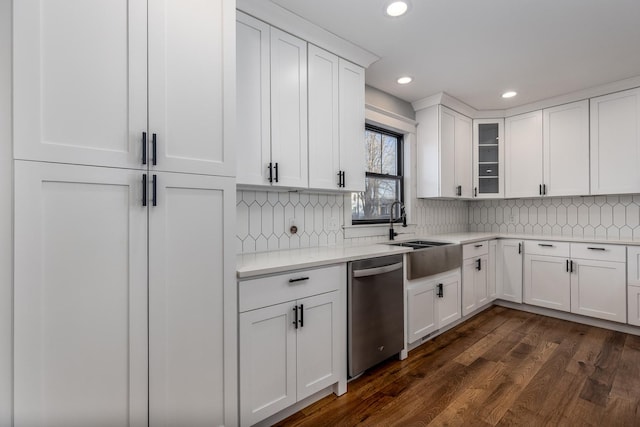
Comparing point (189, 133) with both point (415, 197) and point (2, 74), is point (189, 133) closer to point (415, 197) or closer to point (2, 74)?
point (2, 74)

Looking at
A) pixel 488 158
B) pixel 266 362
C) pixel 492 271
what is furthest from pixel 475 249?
pixel 266 362

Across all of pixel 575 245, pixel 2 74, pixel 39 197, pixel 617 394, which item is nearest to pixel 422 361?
pixel 617 394

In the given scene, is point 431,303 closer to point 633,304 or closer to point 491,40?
point 633,304

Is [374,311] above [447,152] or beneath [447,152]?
beneath

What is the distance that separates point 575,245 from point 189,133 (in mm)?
3842

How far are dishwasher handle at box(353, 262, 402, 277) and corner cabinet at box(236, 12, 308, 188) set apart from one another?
0.73 metres

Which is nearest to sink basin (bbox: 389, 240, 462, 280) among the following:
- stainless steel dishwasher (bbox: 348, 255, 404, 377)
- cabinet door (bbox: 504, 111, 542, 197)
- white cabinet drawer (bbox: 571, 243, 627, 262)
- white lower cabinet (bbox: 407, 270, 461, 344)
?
white lower cabinet (bbox: 407, 270, 461, 344)

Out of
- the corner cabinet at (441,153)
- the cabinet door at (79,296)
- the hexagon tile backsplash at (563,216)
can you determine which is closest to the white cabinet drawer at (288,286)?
the cabinet door at (79,296)

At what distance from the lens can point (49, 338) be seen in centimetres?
103

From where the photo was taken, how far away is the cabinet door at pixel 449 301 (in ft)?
9.11

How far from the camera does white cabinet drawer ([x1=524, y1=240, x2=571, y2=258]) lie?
323 centimetres

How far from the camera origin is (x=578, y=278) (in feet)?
10.3

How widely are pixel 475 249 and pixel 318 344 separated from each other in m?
2.32

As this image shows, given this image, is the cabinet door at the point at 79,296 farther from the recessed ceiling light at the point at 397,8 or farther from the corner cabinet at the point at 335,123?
the recessed ceiling light at the point at 397,8
